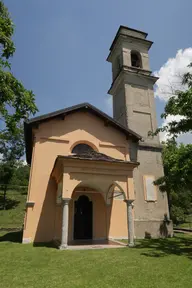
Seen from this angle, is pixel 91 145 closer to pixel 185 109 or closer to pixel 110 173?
pixel 110 173

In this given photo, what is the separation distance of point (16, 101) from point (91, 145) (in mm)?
7407

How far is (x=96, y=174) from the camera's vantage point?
1059 cm

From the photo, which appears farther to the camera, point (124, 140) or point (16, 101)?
point (124, 140)

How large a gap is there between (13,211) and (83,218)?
22.8 meters

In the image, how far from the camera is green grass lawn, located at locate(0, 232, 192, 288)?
192 inches

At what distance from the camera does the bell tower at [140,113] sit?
1412 cm

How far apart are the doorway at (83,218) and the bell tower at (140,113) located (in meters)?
3.15

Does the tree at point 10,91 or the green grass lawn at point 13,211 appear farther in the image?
the green grass lawn at point 13,211

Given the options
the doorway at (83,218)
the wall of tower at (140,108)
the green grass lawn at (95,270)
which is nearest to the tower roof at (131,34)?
the wall of tower at (140,108)

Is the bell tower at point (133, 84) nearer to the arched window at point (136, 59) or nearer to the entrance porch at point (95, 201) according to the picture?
the arched window at point (136, 59)

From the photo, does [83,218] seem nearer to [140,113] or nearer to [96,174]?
[96,174]

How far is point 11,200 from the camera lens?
37.2 meters

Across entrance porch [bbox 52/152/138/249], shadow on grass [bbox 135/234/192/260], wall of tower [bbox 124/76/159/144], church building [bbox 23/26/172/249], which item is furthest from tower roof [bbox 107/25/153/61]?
shadow on grass [bbox 135/234/192/260]

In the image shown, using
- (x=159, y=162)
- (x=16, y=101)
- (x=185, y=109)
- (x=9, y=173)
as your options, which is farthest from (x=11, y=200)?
(x=185, y=109)
